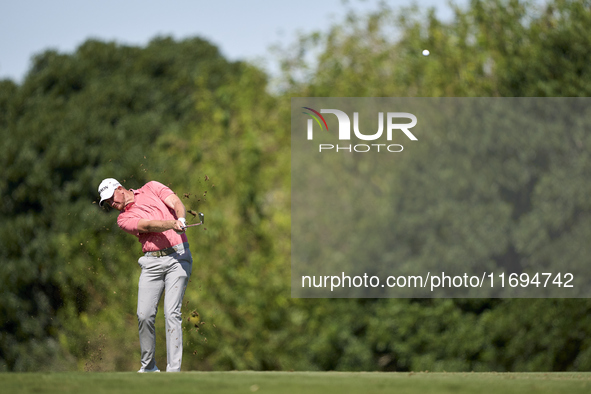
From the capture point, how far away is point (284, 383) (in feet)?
22.9

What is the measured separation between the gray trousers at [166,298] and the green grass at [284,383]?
54 cm

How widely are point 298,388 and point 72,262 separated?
1731 centimetres

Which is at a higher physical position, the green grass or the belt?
the belt

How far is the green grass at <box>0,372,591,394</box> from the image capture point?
642cm

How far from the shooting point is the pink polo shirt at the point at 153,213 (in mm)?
8047

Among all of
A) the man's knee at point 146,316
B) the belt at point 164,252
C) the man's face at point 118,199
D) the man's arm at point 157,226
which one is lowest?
the man's knee at point 146,316

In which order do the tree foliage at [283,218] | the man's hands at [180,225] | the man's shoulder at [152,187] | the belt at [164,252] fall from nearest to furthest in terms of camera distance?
the man's hands at [180,225] → the belt at [164,252] → the man's shoulder at [152,187] → the tree foliage at [283,218]

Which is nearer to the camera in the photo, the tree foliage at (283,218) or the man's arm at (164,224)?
the man's arm at (164,224)

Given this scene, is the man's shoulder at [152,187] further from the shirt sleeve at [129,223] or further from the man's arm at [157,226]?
the man's arm at [157,226]

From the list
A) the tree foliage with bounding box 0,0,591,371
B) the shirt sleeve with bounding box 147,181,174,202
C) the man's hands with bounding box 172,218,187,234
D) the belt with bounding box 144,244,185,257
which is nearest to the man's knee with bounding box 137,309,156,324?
the belt with bounding box 144,244,185,257

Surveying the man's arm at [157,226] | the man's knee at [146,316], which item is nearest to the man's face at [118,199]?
the man's arm at [157,226]

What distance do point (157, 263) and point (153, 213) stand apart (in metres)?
0.54

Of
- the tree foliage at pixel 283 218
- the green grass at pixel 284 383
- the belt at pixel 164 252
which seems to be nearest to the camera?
the green grass at pixel 284 383

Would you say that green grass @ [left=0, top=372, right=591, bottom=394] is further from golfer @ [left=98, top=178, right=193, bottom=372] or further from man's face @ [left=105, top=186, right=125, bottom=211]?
man's face @ [left=105, top=186, right=125, bottom=211]
